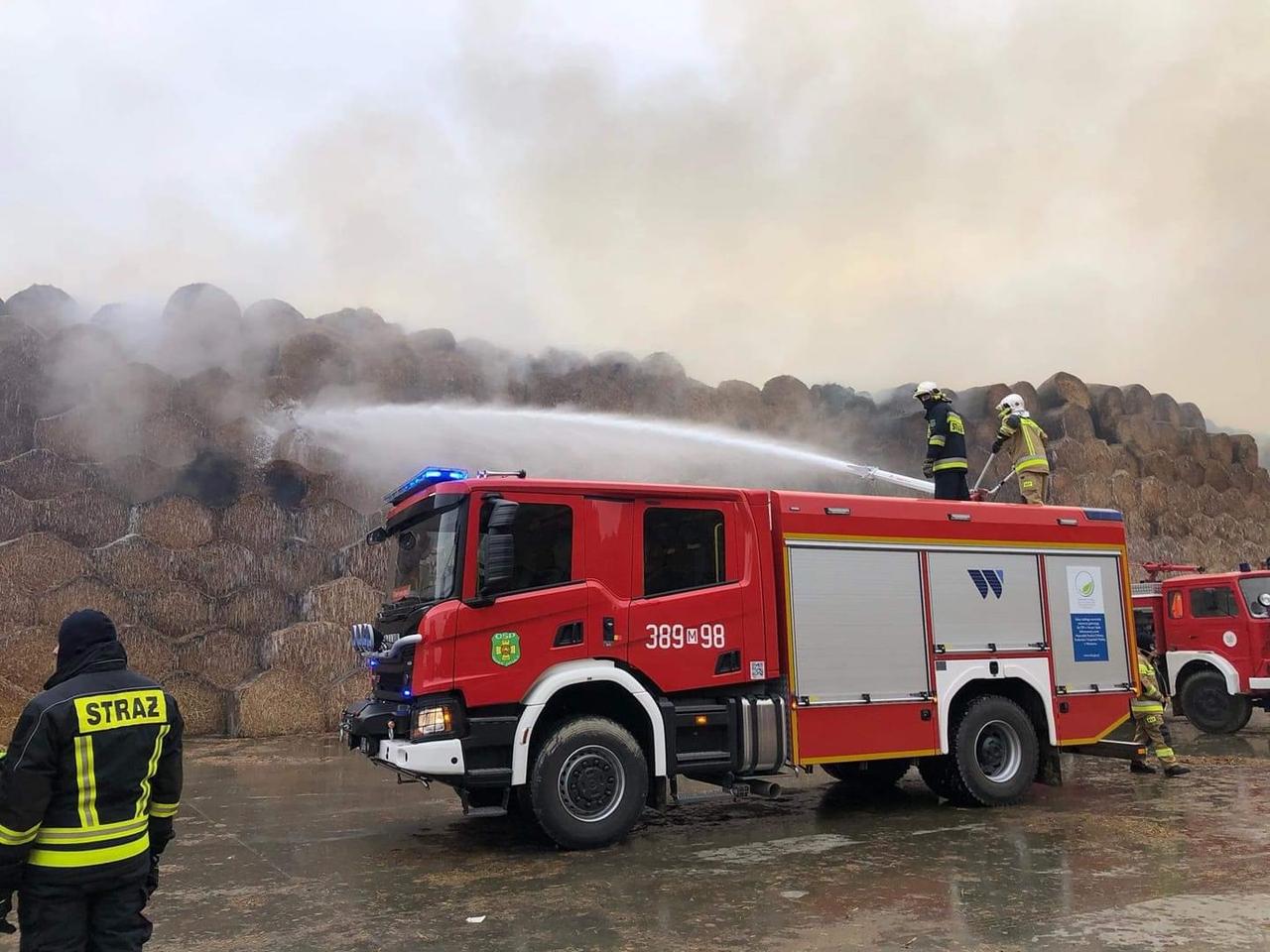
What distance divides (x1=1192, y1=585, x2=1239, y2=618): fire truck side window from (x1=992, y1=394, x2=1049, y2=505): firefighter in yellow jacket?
4.89 metres

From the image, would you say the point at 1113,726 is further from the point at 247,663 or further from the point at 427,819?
the point at 247,663

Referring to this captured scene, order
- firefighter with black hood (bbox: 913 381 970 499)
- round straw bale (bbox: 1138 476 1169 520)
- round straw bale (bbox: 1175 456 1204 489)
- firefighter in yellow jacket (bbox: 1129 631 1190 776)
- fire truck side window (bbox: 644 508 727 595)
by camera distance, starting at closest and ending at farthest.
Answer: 1. fire truck side window (bbox: 644 508 727 595)
2. firefighter with black hood (bbox: 913 381 970 499)
3. firefighter in yellow jacket (bbox: 1129 631 1190 776)
4. round straw bale (bbox: 1138 476 1169 520)
5. round straw bale (bbox: 1175 456 1204 489)

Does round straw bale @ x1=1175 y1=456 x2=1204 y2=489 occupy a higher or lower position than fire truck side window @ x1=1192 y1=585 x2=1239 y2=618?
higher

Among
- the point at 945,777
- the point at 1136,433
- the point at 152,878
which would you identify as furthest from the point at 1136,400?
the point at 152,878

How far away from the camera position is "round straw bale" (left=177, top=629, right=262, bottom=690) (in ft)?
37.6

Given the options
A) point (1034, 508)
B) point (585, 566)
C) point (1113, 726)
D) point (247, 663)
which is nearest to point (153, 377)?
point (247, 663)

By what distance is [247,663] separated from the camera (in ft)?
38.2

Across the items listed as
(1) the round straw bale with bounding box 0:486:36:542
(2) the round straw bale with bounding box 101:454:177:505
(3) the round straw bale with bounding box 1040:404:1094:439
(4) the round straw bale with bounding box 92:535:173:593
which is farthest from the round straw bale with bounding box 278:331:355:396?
(3) the round straw bale with bounding box 1040:404:1094:439

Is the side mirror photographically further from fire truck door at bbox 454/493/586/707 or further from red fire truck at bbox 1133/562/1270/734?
red fire truck at bbox 1133/562/1270/734

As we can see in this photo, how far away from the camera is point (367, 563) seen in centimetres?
1266

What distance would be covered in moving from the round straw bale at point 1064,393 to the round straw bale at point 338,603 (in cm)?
1329

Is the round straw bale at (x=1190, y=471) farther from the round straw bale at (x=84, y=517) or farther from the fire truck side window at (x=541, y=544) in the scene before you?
the round straw bale at (x=84, y=517)

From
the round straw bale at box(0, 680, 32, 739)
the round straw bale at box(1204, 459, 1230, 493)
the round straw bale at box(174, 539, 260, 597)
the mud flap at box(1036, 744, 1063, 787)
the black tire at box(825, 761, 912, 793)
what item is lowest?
the black tire at box(825, 761, 912, 793)

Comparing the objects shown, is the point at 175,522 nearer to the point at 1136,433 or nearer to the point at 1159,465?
the point at 1136,433
